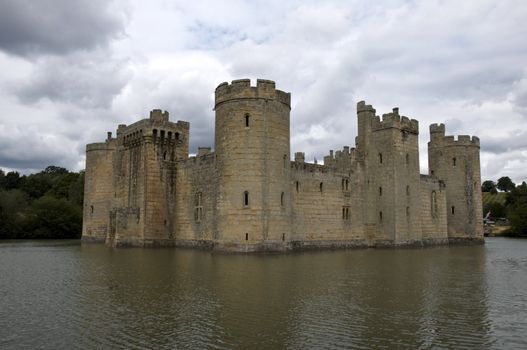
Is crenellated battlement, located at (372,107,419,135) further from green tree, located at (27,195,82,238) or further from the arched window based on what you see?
green tree, located at (27,195,82,238)

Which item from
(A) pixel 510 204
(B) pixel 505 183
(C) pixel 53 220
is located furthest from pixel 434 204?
(B) pixel 505 183

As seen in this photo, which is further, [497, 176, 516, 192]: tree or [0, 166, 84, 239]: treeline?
[497, 176, 516, 192]: tree

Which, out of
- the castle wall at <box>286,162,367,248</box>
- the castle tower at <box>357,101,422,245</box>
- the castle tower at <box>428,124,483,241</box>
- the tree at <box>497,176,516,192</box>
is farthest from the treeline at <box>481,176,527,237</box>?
the castle wall at <box>286,162,367,248</box>

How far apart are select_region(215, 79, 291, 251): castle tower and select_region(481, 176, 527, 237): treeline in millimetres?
54438

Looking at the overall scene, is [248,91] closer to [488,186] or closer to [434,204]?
[434,204]

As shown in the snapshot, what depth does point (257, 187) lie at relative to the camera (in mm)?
28797

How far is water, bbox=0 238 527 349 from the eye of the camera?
9547mm

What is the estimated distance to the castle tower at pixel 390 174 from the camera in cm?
3794

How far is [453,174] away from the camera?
1875 inches

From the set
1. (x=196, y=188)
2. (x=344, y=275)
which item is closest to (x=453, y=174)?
(x=196, y=188)

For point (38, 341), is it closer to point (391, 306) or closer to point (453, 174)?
point (391, 306)

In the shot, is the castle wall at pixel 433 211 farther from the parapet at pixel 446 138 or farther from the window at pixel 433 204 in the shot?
the parapet at pixel 446 138

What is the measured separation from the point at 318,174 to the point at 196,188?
910 centimetres

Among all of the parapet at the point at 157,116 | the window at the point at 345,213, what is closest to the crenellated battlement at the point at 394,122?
the window at the point at 345,213
